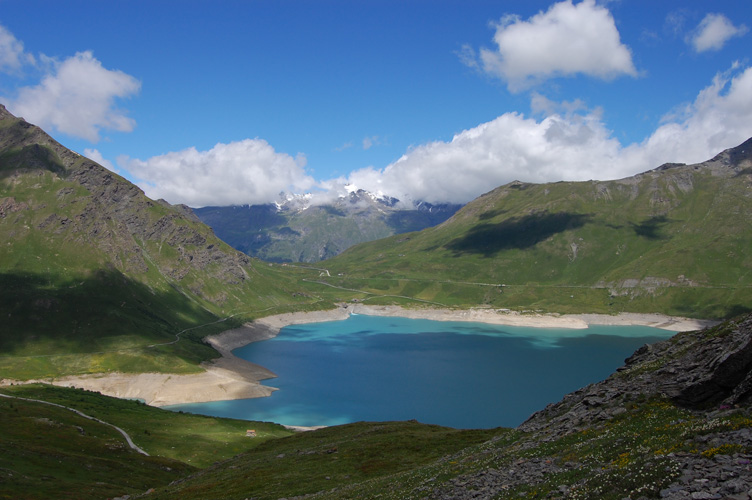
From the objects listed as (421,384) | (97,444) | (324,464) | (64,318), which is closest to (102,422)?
(97,444)

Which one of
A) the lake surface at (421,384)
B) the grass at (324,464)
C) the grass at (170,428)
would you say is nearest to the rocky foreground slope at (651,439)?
the grass at (324,464)

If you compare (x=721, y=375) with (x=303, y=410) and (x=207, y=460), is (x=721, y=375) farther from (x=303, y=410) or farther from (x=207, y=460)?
(x=303, y=410)

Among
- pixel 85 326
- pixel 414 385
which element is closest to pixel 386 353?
pixel 414 385

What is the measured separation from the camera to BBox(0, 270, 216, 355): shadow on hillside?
528 ft

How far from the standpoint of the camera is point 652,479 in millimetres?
16625

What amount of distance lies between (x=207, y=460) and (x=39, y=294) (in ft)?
470

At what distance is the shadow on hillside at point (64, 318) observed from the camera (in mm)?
161000

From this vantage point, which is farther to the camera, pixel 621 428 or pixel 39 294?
pixel 39 294

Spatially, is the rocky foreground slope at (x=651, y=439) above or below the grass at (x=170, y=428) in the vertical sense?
above

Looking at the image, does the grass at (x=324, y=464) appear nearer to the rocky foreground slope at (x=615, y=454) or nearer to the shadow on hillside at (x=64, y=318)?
the rocky foreground slope at (x=615, y=454)

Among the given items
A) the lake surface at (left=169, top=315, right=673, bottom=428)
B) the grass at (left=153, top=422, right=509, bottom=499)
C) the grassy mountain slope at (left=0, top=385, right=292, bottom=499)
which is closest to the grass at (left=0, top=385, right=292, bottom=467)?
the grassy mountain slope at (left=0, top=385, right=292, bottom=499)

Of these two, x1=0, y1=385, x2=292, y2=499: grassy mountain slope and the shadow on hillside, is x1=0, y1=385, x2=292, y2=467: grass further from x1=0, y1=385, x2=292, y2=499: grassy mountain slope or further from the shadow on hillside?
the shadow on hillside

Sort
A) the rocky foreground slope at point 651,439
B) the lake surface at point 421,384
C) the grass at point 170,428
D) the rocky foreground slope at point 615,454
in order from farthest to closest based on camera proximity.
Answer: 1. the lake surface at point 421,384
2. the grass at point 170,428
3. the rocky foreground slope at point 615,454
4. the rocky foreground slope at point 651,439

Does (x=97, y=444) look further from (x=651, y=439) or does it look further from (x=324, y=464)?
(x=651, y=439)
